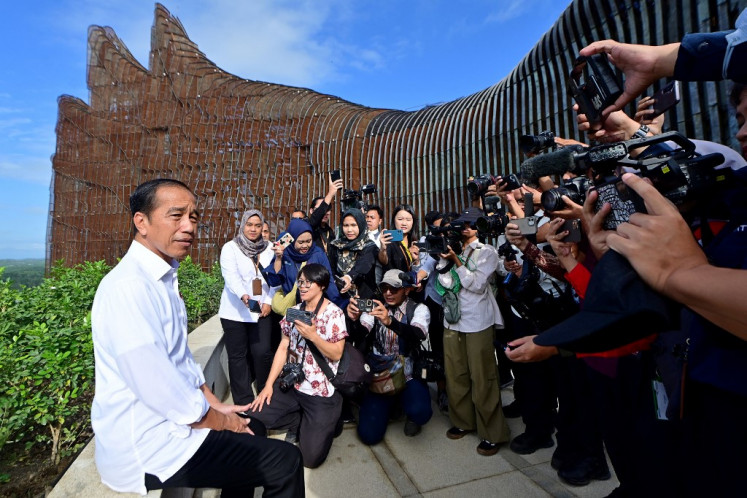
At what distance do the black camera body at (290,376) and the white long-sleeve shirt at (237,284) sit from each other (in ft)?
2.98

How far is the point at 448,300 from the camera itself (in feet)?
11.8

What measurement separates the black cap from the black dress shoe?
2.47 meters

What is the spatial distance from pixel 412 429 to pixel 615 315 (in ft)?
10.7

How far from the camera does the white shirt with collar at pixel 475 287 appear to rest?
3492 mm

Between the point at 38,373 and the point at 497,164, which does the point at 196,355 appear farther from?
the point at 497,164

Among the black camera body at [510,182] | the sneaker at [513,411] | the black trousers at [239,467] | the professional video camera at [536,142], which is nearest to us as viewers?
the black trousers at [239,467]

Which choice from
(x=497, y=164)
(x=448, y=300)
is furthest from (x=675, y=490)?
(x=497, y=164)

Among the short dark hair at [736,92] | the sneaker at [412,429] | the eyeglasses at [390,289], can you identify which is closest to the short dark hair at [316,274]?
the eyeglasses at [390,289]

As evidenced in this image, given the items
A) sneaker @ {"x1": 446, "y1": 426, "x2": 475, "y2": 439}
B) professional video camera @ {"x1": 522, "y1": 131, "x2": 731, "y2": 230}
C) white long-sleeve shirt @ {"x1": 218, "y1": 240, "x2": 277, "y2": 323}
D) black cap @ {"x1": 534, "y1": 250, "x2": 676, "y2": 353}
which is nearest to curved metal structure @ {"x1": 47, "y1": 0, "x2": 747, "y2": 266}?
professional video camera @ {"x1": 522, "y1": 131, "x2": 731, "y2": 230}

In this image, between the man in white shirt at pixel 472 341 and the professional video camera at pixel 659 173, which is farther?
the man in white shirt at pixel 472 341

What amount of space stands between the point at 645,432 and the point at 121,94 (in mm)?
18875

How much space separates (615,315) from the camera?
85 cm

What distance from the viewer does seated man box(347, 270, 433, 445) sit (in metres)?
3.65

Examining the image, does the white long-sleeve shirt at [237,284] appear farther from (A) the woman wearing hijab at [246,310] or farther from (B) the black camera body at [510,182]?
(B) the black camera body at [510,182]
